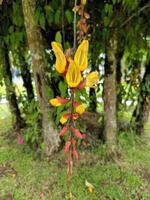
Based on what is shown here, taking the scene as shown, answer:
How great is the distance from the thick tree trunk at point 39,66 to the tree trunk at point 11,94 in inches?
22.3

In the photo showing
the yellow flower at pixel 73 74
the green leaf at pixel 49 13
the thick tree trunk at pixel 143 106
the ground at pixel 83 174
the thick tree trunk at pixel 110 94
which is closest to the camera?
the yellow flower at pixel 73 74

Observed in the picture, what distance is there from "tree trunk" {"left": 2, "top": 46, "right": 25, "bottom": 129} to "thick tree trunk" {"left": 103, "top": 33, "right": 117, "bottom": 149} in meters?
0.89

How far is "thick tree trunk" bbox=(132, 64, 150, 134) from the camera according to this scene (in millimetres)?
2639

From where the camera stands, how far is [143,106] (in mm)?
2775

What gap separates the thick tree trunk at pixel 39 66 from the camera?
1.91 m

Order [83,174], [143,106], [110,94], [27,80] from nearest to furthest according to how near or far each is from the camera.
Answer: [83,174] < [110,94] < [143,106] < [27,80]

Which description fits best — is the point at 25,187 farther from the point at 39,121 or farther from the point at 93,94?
the point at 93,94

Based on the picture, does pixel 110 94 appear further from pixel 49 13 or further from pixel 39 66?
pixel 49 13

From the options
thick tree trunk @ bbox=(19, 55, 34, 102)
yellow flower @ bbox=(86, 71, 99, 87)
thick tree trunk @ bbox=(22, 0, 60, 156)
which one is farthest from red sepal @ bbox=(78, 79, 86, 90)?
thick tree trunk @ bbox=(19, 55, 34, 102)

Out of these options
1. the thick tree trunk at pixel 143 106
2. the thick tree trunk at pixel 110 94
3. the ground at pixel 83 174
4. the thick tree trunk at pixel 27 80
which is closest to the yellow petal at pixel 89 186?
the ground at pixel 83 174

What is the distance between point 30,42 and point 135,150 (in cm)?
128

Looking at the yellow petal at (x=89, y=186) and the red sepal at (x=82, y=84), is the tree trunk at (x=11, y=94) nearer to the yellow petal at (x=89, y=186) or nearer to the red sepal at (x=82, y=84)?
the yellow petal at (x=89, y=186)

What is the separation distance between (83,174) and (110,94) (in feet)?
2.07

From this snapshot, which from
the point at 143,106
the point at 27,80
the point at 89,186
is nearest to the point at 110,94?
the point at 143,106
